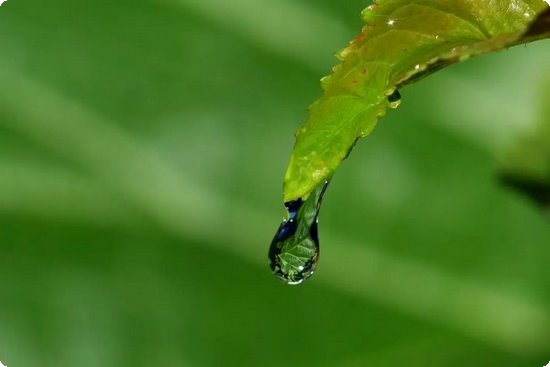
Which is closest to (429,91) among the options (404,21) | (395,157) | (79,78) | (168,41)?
(395,157)

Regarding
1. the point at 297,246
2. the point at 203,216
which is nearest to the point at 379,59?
the point at 297,246

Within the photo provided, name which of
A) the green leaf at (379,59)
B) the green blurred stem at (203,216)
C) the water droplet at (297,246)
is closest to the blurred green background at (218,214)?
the green blurred stem at (203,216)

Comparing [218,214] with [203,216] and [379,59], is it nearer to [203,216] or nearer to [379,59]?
[203,216]

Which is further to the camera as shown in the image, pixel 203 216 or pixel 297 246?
pixel 203 216

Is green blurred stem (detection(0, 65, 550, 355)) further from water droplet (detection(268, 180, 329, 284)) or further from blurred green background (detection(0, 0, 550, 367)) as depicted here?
water droplet (detection(268, 180, 329, 284))

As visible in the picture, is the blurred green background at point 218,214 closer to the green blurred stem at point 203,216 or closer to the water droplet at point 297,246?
the green blurred stem at point 203,216

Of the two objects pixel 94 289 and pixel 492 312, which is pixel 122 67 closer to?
pixel 94 289
